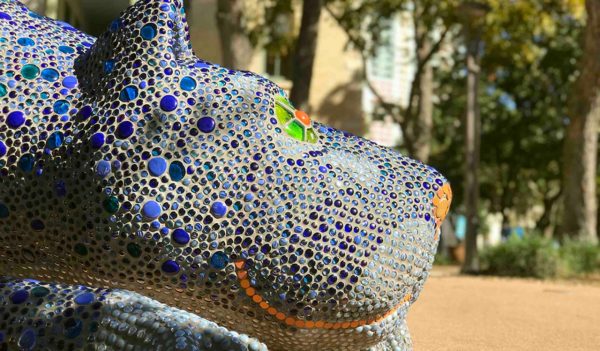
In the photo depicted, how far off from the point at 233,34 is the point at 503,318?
15.8 feet

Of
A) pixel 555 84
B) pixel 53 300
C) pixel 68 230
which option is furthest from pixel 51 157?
pixel 555 84

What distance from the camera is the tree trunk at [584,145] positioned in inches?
643

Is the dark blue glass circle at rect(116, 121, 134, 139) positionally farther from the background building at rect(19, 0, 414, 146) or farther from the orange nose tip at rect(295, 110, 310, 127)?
the background building at rect(19, 0, 414, 146)

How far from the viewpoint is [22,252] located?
8.55 ft

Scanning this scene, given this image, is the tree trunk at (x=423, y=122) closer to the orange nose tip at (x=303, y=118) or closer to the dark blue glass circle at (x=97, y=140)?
the orange nose tip at (x=303, y=118)

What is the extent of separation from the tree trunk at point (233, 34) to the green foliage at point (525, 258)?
25.6 ft

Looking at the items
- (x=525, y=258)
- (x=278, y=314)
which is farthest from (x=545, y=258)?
(x=278, y=314)

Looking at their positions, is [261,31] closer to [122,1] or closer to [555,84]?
[122,1]

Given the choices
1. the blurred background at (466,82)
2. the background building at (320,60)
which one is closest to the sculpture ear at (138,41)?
the blurred background at (466,82)

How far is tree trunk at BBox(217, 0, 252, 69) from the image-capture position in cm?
1044

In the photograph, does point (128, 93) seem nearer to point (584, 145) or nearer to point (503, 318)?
point (503, 318)

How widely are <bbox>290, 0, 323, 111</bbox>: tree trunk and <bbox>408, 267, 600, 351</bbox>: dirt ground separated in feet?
9.59

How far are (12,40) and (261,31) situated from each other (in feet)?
54.6

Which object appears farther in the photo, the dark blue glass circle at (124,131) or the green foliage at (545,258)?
the green foliage at (545,258)
